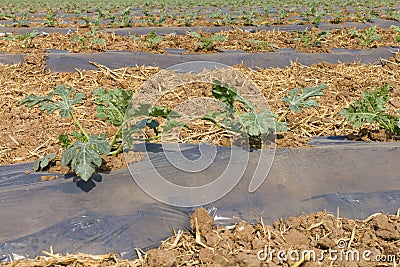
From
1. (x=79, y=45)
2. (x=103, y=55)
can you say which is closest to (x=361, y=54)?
(x=103, y=55)

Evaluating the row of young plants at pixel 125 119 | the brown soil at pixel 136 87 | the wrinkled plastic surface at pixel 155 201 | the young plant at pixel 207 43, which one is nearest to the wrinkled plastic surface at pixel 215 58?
the brown soil at pixel 136 87

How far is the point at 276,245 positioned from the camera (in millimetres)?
2133

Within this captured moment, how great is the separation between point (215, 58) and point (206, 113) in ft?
7.84

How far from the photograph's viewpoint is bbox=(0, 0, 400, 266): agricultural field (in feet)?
7.14

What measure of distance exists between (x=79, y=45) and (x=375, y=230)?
19.0ft

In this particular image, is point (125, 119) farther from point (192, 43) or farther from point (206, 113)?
point (192, 43)

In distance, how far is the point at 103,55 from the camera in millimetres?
5824

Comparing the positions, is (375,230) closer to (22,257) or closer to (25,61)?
(22,257)

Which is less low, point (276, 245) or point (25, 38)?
point (25, 38)

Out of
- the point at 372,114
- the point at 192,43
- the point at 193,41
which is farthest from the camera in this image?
the point at 193,41

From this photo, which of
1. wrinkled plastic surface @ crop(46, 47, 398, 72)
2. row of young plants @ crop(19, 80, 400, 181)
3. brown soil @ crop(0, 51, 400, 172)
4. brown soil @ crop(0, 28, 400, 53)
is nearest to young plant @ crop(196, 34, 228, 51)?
brown soil @ crop(0, 28, 400, 53)

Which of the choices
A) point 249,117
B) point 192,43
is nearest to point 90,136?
point 249,117

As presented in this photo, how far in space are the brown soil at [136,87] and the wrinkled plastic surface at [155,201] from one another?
260 millimetres

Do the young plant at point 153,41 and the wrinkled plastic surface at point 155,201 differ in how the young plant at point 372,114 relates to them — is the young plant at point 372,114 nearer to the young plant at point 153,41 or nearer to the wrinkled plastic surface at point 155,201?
the wrinkled plastic surface at point 155,201
